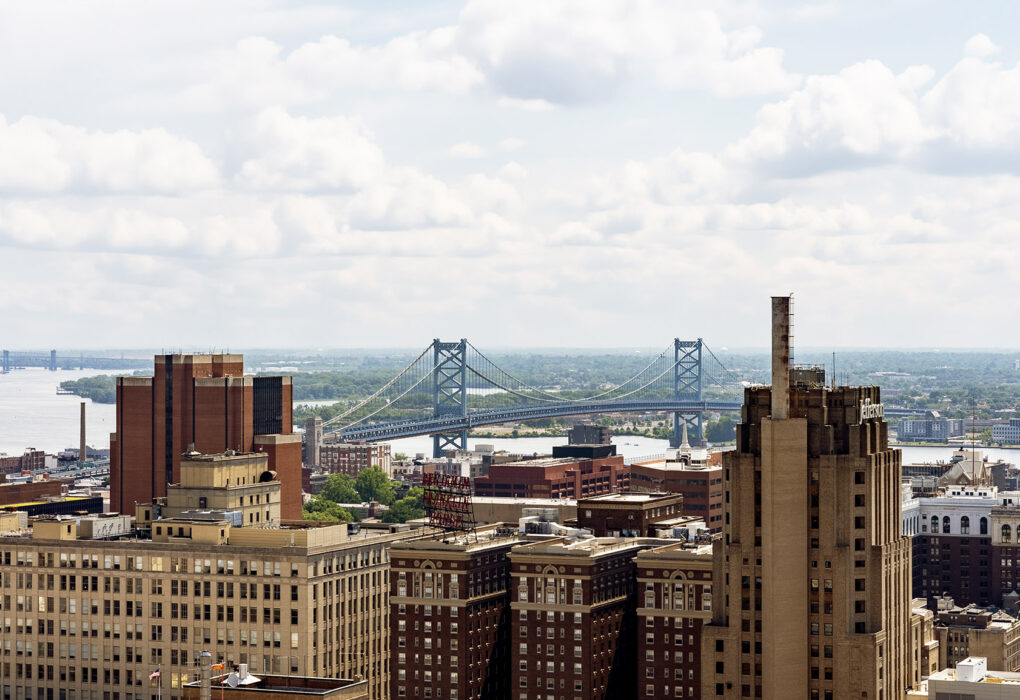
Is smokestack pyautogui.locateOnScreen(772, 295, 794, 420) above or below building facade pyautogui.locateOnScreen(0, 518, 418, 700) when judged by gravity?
above

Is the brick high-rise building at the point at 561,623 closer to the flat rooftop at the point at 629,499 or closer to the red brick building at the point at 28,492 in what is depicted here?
the flat rooftop at the point at 629,499

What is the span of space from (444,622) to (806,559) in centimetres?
2826

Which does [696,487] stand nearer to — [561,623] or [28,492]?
[28,492]

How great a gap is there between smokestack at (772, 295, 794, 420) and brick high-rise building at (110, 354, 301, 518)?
6872 centimetres

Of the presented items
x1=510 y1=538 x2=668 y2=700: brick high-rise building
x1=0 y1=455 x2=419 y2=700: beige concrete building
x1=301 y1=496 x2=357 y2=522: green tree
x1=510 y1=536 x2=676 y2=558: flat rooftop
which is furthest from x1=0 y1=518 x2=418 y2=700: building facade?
x1=301 y1=496 x2=357 y2=522: green tree

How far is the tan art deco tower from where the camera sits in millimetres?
84500

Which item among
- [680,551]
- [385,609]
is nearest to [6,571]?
[385,609]

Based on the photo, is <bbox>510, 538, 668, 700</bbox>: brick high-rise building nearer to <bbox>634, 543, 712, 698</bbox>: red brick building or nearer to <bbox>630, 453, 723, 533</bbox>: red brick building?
<bbox>634, 543, 712, 698</bbox>: red brick building

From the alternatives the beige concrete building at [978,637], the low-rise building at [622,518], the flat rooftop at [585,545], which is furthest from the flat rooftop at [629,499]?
the beige concrete building at [978,637]

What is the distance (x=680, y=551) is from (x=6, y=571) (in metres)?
41.1

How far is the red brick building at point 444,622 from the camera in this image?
106m

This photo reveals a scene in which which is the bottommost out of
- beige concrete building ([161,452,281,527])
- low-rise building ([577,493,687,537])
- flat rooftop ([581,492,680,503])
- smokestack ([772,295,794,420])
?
low-rise building ([577,493,687,537])

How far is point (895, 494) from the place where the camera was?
8938 cm

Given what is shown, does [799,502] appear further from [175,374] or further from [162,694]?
[175,374]
